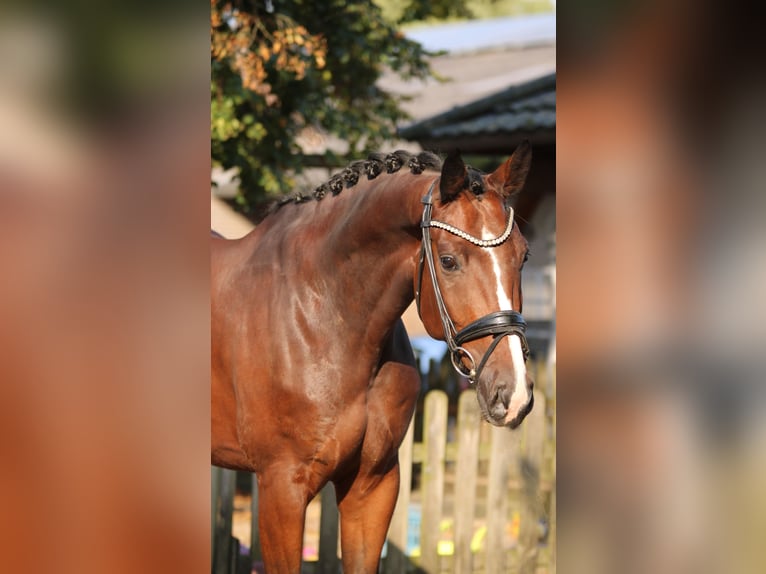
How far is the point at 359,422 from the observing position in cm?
230

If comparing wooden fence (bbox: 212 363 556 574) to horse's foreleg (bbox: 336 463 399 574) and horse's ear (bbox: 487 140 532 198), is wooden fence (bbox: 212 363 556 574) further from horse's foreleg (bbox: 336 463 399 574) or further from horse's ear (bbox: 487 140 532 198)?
horse's ear (bbox: 487 140 532 198)

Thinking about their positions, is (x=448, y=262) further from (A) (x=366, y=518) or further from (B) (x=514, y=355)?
(A) (x=366, y=518)

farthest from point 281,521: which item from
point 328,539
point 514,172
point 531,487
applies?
point 531,487

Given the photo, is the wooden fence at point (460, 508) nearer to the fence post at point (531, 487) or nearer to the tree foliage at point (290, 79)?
the fence post at point (531, 487)

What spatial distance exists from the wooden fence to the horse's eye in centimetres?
253

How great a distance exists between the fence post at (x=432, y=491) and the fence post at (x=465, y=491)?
106 mm

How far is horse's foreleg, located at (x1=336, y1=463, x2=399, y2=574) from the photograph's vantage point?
250 centimetres
